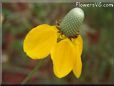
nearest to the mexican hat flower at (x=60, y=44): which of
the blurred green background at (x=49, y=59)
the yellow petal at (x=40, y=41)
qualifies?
the yellow petal at (x=40, y=41)

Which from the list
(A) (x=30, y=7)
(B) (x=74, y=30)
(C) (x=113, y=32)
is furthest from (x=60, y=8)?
(B) (x=74, y=30)

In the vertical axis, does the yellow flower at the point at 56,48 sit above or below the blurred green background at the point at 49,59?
above

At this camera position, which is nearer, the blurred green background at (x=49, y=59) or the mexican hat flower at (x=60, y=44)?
the mexican hat flower at (x=60, y=44)

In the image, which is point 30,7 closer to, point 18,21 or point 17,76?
point 18,21

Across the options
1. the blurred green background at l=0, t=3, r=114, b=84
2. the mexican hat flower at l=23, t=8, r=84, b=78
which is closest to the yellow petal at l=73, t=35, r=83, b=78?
the mexican hat flower at l=23, t=8, r=84, b=78

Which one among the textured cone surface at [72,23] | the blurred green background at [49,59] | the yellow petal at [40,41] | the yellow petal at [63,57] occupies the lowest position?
the blurred green background at [49,59]

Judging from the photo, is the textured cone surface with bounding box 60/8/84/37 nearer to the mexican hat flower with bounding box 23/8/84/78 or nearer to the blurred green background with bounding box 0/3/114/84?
the mexican hat flower with bounding box 23/8/84/78

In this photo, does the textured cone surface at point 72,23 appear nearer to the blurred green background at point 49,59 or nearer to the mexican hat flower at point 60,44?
the mexican hat flower at point 60,44

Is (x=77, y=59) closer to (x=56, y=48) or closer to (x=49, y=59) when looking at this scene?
(x=56, y=48)

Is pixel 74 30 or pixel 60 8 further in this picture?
pixel 60 8
